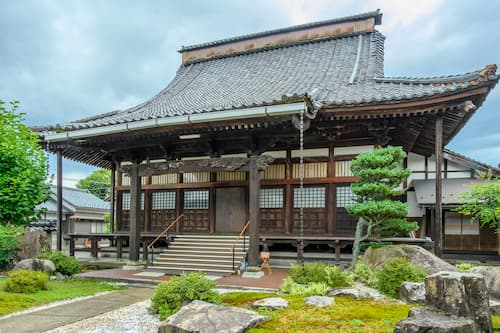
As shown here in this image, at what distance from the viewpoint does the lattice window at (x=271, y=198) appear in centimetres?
1275

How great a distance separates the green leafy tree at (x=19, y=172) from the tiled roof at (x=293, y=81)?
1613mm

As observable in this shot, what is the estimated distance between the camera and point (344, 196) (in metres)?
11.9

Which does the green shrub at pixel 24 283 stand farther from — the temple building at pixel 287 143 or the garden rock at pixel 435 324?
the garden rock at pixel 435 324

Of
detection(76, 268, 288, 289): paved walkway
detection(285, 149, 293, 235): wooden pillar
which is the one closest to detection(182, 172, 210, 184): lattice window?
detection(285, 149, 293, 235): wooden pillar

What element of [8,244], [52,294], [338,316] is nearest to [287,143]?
[338,316]

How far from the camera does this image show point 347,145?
11938 millimetres

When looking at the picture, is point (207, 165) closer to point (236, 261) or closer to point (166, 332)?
point (236, 261)

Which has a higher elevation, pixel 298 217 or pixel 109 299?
pixel 298 217

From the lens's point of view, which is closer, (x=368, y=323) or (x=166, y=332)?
(x=166, y=332)

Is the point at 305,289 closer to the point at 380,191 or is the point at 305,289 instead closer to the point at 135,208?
the point at 380,191

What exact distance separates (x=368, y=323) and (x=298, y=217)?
23.0ft

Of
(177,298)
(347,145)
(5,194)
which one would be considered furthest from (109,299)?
(347,145)

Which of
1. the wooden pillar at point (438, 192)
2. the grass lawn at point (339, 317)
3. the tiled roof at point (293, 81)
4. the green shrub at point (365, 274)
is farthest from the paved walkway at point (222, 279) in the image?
the tiled roof at point (293, 81)

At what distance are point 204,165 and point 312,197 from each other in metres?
3.61
